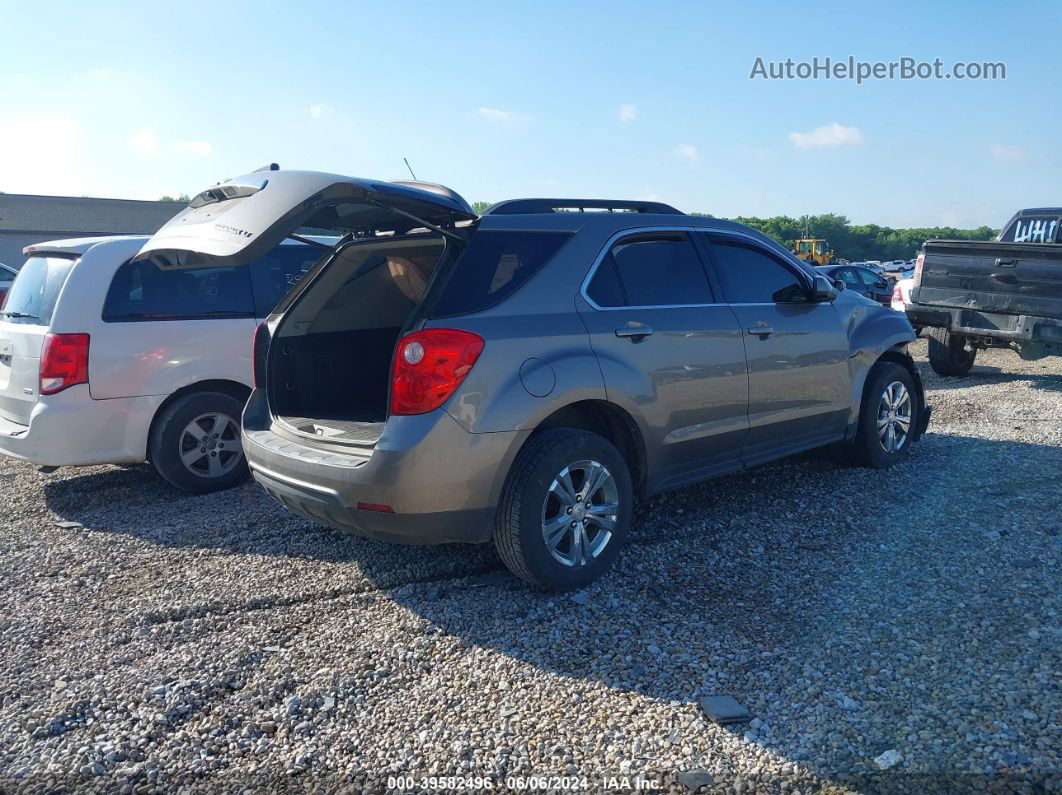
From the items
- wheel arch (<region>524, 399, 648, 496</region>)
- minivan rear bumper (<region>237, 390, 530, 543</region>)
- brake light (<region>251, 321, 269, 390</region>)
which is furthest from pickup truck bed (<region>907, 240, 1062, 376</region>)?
brake light (<region>251, 321, 269, 390</region>)

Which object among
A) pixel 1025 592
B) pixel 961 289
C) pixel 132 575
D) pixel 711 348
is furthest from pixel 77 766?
pixel 961 289

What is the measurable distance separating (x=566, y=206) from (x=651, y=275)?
60cm

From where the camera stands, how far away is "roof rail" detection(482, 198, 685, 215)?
4355 mm

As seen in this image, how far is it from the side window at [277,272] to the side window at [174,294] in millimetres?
69

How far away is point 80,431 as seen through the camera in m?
5.48

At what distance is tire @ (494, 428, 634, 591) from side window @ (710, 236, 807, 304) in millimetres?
1498

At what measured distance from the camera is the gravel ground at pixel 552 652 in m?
2.87

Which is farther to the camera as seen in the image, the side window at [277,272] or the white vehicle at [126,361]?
the side window at [277,272]

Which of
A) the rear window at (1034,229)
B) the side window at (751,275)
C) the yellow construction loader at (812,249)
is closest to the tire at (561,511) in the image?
the side window at (751,275)

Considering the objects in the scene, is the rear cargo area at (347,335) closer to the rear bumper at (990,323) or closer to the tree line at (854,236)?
the rear bumper at (990,323)

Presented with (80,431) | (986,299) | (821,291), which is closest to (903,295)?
Result: (986,299)

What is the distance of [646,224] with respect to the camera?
4.71m

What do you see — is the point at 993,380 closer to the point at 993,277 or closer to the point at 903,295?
the point at 903,295

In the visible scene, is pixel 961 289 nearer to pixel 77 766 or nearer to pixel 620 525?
pixel 620 525
